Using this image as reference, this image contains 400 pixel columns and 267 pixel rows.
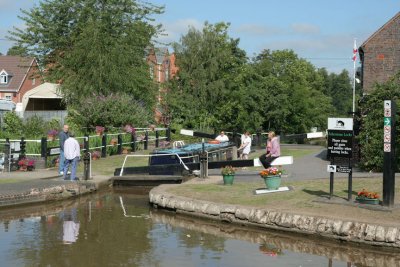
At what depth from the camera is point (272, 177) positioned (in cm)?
1480

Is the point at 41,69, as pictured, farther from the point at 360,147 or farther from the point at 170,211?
the point at 170,211

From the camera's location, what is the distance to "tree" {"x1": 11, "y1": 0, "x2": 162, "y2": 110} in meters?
36.9

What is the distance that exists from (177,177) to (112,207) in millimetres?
3383

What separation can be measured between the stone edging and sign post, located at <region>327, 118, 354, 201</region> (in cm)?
185

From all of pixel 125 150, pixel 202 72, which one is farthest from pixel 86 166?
pixel 202 72

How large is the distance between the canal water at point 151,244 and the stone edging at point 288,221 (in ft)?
0.59

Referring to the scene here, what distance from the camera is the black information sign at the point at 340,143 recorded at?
529 inches

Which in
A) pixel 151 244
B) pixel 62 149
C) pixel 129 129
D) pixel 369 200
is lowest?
pixel 151 244

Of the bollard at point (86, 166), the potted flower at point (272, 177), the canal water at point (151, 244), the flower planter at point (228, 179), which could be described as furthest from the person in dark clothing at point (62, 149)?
the potted flower at point (272, 177)

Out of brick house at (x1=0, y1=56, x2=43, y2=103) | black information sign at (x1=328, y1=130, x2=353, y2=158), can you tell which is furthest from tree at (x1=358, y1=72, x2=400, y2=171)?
brick house at (x1=0, y1=56, x2=43, y2=103)

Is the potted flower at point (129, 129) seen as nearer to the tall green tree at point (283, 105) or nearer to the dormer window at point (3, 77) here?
the tall green tree at point (283, 105)

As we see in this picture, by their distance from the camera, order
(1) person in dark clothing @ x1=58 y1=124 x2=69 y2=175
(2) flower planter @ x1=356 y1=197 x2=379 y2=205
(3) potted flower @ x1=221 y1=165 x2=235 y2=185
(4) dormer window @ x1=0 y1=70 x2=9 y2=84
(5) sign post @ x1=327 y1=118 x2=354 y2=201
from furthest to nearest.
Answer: (4) dormer window @ x1=0 y1=70 x2=9 y2=84 < (1) person in dark clothing @ x1=58 y1=124 x2=69 y2=175 < (3) potted flower @ x1=221 y1=165 x2=235 y2=185 < (5) sign post @ x1=327 y1=118 x2=354 y2=201 < (2) flower planter @ x1=356 y1=197 x2=379 y2=205

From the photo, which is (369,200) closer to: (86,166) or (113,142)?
(86,166)

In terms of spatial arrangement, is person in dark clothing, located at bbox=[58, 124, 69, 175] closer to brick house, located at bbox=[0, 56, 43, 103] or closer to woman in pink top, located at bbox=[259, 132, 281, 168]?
woman in pink top, located at bbox=[259, 132, 281, 168]
